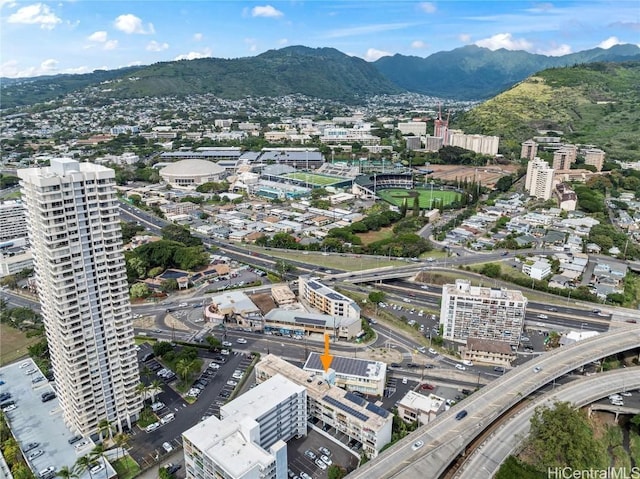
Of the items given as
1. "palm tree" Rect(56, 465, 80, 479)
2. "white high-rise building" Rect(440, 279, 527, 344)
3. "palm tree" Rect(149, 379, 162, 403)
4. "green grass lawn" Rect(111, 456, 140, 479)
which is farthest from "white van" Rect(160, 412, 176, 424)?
"white high-rise building" Rect(440, 279, 527, 344)

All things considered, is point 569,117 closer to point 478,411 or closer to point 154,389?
point 478,411

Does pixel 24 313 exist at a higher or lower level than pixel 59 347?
lower

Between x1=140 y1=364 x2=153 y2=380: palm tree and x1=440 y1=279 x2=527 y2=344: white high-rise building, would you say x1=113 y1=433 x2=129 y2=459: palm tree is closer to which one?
x1=140 y1=364 x2=153 y2=380: palm tree

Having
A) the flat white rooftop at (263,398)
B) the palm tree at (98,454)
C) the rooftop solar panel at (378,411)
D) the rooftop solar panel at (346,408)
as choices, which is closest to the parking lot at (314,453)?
the rooftop solar panel at (346,408)

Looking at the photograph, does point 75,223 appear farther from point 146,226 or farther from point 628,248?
point 628,248

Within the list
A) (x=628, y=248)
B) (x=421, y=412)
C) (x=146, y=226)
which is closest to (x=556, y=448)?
(x=421, y=412)

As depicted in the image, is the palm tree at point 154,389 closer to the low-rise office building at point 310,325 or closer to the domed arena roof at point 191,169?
the low-rise office building at point 310,325

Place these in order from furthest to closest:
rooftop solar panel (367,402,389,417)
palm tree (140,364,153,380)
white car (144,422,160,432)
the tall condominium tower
Result: palm tree (140,364,153,380)
white car (144,422,160,432)
rooftop solar panel (367,402,389,417)
the tall condominium tower
